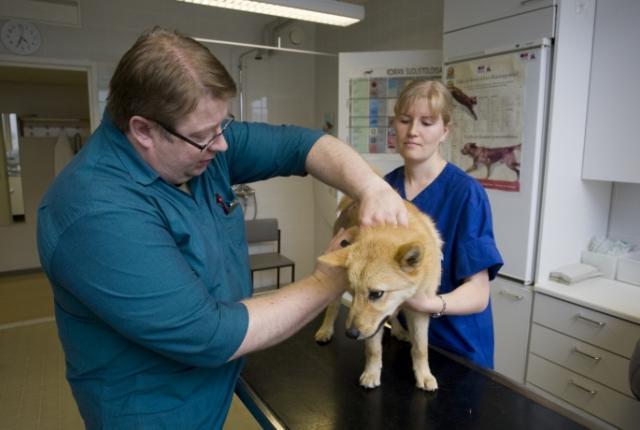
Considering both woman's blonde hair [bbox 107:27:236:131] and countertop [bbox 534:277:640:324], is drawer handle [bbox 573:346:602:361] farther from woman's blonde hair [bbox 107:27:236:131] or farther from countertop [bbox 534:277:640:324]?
woman's blonde hair [bbox 107:27:236:131]

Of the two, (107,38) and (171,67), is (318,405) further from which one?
(107,38)

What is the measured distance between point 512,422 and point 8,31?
482 centimetres

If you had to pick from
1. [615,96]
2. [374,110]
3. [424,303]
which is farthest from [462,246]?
[374,110]

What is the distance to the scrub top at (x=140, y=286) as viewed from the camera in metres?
0.81

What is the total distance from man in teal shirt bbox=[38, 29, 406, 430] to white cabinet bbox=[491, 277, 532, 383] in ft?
6.64

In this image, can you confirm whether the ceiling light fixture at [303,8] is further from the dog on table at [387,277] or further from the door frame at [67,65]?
the dog on table at [387,277]

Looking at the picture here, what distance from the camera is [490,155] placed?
2.84 m

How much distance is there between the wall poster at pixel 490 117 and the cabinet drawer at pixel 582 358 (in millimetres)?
918

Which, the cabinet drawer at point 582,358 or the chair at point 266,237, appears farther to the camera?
the chair at point 266,237

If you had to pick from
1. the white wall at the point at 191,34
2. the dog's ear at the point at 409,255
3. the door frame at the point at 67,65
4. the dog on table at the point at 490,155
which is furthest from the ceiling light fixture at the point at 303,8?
the dog's ear at the point at 409,255

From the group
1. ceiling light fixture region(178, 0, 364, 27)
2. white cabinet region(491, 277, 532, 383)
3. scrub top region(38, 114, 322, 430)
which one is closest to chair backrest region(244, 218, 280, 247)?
ceiling light fixture region(178, 0, 364, 27)

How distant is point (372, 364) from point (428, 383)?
178 millimetres

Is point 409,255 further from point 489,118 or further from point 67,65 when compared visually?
point 67,65

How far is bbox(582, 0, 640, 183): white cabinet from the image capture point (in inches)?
97.4
